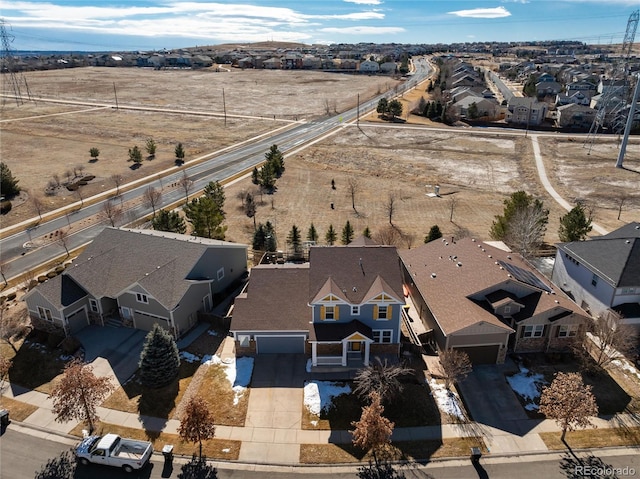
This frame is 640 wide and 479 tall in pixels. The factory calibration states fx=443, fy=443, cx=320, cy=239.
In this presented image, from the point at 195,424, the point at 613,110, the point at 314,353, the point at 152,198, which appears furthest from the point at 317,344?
the point at 613,110

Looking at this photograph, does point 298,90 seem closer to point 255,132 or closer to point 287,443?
point 255,132

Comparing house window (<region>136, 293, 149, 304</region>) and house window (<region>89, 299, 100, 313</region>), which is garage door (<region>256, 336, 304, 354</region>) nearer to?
house window (<region>136, 293, 149, 304</region>)

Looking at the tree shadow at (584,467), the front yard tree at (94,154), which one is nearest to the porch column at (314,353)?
the tree shadow at (584,467)

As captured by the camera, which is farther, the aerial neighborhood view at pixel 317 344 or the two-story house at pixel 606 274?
the two-story house at pixel 606 274

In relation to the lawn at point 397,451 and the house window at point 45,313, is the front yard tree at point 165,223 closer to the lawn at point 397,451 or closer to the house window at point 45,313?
the house window at point 45,313

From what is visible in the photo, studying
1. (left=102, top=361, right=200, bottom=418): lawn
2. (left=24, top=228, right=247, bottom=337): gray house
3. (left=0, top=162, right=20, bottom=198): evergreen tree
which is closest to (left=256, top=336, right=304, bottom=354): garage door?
(left=102, top=361, right=200, bottom=418): lawn

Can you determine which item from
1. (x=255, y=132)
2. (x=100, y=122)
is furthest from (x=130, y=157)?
(x=100, y=122)
